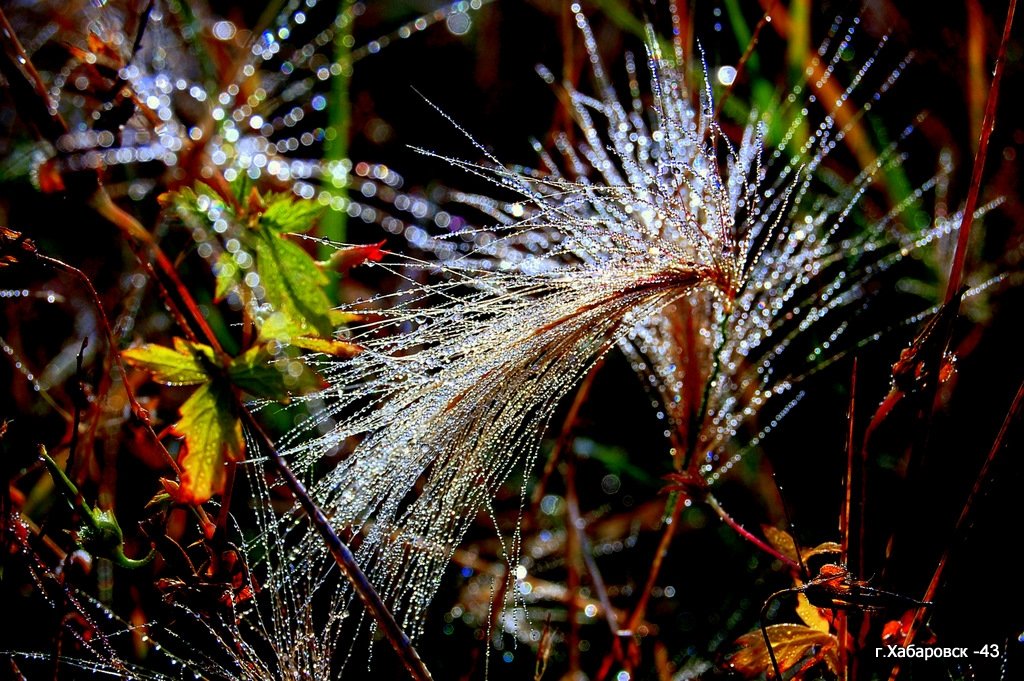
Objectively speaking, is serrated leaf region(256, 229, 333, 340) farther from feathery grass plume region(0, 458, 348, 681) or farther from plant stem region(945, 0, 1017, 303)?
plant stem region(945, 0, 1017, 303)

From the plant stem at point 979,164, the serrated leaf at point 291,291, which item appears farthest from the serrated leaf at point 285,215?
the plant stem at point 979,164

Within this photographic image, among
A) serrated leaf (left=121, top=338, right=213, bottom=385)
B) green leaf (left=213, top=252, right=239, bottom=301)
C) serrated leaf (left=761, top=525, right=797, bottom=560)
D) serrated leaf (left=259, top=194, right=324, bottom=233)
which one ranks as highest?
serrated leaf (left=259, top=194, right=324, bottom=233)

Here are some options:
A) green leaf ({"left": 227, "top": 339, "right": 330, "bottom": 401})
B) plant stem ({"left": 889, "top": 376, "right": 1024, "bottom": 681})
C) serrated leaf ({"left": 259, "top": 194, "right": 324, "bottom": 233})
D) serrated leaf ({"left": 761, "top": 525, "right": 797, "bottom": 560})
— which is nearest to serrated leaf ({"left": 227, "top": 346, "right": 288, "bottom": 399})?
green leaf ({"left": 227, "top": 339, "right": 330, "bottom": 401})

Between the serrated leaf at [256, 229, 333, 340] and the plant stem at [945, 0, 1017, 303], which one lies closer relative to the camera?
the serrated leaf at [256, 229, 333, 340]

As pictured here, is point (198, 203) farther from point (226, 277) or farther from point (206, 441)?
point (206, 441)

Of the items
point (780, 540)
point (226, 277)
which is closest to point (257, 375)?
point (226, 277)

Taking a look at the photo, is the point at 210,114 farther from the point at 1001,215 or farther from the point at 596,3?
the point at 1001,215

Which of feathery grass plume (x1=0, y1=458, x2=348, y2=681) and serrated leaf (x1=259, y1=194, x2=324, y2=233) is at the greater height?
serrated leaf (x1=259, y1=194, x2=324, y2=233)
